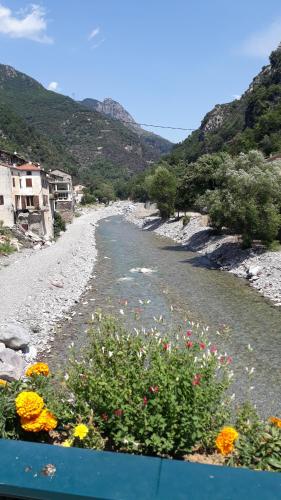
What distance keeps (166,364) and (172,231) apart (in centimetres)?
6003

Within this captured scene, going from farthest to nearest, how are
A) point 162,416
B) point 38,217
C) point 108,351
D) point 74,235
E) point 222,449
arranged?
point 74,235, point 38,217, point 108,351, point 162,416, point 222,449

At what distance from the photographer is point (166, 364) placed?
22.1 ft

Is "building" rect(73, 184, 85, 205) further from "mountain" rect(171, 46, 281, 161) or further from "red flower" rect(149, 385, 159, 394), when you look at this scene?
"red flower" rect(149, 385, 159, 394)

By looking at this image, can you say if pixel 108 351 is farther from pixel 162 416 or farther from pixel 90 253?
pixel 90 253

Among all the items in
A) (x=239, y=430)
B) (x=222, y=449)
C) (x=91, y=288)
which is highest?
(x=222, y=449)

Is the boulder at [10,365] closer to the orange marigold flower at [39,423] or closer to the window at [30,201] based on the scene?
the orange marigold flower at [39,423]

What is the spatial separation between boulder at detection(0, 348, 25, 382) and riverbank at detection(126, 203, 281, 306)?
16241mm

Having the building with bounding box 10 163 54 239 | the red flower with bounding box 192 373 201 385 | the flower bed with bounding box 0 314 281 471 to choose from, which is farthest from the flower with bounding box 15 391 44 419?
the building with bounding box 10 163 54 239

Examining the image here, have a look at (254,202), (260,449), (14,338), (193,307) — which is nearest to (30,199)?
(254,202)

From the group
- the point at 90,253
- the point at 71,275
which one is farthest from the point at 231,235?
the point at 71,275

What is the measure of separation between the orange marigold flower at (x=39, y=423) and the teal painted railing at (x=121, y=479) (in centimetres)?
196

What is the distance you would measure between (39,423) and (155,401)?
4.96 feet

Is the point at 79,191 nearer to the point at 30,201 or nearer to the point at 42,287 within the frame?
the point at 30,201

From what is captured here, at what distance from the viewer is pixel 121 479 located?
315 centimetres
